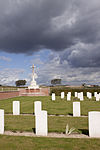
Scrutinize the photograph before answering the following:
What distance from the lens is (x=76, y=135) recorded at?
5.93 meters

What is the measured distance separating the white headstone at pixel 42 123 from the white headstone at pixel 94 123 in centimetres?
163

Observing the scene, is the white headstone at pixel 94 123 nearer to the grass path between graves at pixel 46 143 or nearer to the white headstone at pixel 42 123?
the grass path between graves at pixel 46 143

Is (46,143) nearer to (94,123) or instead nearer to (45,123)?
(45,123)

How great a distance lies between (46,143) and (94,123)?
6.23 feet

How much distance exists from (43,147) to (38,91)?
29881mm

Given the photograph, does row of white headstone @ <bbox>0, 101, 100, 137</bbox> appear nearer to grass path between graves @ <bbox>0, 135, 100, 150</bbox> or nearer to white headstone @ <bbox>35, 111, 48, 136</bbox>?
white headstone @ <bbox>35, 111, 48, 136</bbox>

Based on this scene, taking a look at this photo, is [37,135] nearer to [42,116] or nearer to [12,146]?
[42,116]

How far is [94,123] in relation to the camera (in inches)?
224

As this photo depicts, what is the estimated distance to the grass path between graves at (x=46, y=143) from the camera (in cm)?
462

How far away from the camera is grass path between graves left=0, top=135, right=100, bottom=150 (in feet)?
15.2

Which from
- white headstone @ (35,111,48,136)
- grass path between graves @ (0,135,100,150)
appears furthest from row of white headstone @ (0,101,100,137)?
grass path between graves @ (0,135,100,150)

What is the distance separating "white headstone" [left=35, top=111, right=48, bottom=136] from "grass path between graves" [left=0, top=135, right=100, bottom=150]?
0.51 meters

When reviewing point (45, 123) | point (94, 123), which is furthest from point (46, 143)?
point (94, 123)

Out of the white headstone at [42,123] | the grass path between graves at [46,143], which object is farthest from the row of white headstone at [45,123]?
the grass path between graves at [46,143]
